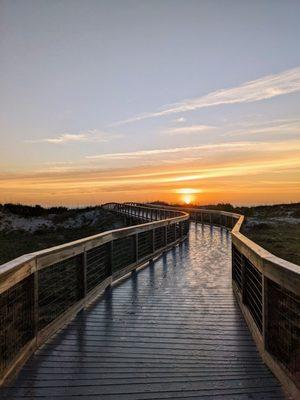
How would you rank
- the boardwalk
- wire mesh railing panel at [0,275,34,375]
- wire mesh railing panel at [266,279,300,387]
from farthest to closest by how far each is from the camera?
1. wire mesh railing panel at [0,275,34,375]
2. wire mesh railing panel at [266,279,300,387]
3. the boardwalk

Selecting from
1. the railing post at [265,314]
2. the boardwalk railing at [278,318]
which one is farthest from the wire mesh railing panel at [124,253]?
the railing post at [265,314]

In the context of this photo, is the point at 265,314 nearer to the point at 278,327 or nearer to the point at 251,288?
the point at 278,327

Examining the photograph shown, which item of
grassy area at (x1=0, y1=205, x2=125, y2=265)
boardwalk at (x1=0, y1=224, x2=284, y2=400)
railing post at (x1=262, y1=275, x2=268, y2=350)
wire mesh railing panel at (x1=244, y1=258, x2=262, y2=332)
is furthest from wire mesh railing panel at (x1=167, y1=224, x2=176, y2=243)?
grassy area at (x1=0, y1=205, x2=125, y2=265)

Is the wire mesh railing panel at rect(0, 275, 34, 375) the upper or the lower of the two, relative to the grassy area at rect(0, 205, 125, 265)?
upper

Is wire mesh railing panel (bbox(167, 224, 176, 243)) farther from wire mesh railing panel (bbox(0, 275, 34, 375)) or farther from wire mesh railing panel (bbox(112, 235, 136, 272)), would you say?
wire mesh railing panel (bbox(0, 275, 34, 375))

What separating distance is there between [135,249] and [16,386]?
709 centimetres

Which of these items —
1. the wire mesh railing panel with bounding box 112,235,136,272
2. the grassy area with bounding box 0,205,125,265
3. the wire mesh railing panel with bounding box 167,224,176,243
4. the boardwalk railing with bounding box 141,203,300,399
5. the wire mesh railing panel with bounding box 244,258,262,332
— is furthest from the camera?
the grassy area with bounding box 0,205,125,265

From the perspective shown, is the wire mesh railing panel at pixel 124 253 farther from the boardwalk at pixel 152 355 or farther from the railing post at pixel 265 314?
the railing post at pixel 265 314

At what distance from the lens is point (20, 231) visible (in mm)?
49156

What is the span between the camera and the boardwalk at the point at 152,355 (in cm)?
391

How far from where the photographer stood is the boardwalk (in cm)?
391

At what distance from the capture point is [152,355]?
481cm

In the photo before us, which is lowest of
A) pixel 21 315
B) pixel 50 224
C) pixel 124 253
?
pixel 50 224

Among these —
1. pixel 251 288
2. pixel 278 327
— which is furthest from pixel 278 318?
pixel 251 288
